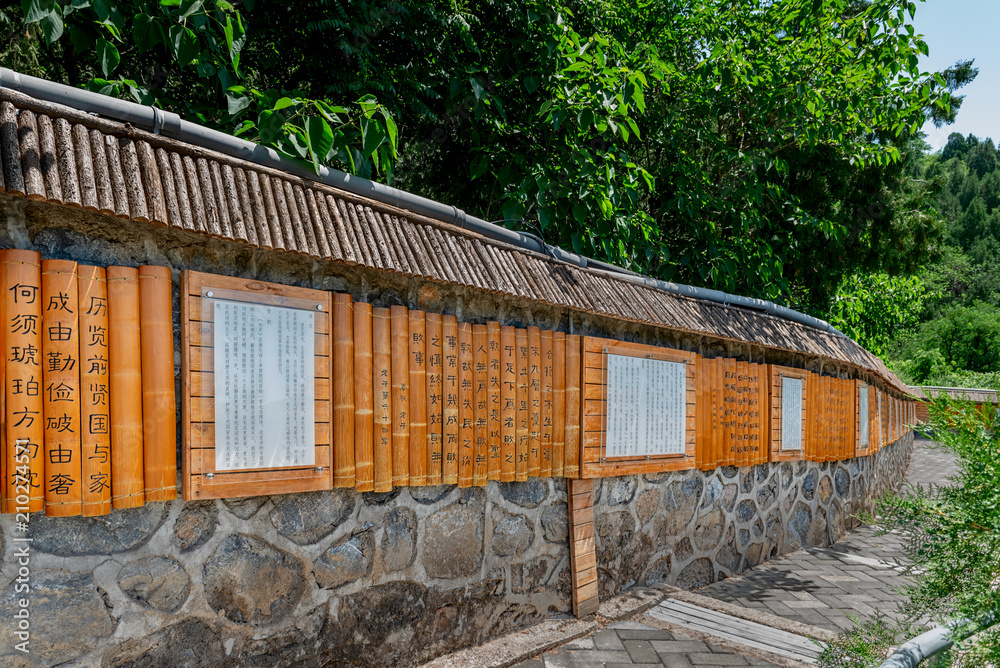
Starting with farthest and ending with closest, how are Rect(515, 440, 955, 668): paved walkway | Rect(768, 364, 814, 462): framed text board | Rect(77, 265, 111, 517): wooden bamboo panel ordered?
Rect(768, 364, 814, 462): framed text board → Rect(515, 440, 955, 668): paved walkway → Rect(77, 265, 111, 517): wooden bamboo panel

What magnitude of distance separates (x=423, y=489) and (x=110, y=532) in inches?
60.0

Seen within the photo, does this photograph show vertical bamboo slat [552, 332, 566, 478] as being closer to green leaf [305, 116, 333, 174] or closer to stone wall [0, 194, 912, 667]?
stone wall [0, 194, 912, 667]

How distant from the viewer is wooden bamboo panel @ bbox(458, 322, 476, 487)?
12.0 feet

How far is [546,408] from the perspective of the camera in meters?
4.23

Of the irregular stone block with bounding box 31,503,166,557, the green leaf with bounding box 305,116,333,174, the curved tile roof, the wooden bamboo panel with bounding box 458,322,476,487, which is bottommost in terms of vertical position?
the irregular stone block with bounding box 31,503,166,557

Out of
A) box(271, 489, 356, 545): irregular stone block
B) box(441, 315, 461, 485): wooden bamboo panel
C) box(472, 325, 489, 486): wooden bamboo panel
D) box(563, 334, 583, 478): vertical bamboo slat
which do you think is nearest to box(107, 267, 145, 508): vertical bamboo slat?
box(271, 489, 356, 545): irregular stone block

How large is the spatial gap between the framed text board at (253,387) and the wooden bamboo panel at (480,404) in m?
0.97

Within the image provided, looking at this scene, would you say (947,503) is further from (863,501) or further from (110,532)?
(863,501)

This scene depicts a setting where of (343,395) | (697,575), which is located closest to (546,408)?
(343,395)

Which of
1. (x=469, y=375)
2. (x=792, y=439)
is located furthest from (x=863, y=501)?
(x=469, y=375)

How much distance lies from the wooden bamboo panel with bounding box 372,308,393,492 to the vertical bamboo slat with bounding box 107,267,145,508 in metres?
1.10

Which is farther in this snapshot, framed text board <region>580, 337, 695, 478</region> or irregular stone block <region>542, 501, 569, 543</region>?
framed text board <region>580, 337, 695, 478</region>

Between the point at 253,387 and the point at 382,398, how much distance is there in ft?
2.28

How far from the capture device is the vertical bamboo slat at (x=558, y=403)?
4281 mm
